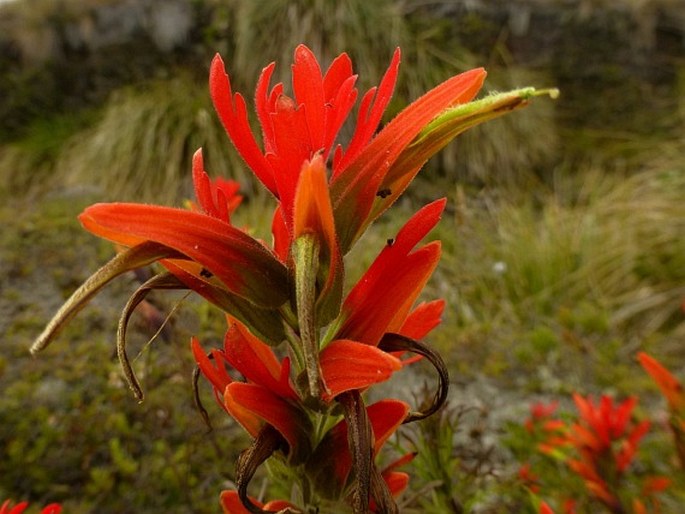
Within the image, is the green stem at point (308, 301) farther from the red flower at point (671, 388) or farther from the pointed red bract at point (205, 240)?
the red flower at point (671, 388)

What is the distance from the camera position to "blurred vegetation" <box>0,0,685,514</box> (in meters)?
1.36

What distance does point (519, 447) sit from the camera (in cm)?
151

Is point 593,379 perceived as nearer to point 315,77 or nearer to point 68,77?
point 315,77

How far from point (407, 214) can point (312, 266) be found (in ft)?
11.2

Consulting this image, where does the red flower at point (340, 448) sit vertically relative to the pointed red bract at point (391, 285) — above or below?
below

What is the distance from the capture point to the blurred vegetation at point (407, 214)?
136 cm

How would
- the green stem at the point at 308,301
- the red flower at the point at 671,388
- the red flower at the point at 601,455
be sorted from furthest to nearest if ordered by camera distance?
the red flower at the point at 601,455 → the red flower at the point at 671,388 → the green stem at the point at 308,301

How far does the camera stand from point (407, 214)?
3781 mm

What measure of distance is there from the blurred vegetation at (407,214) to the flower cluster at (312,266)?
0.59ft

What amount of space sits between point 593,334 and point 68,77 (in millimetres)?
4051

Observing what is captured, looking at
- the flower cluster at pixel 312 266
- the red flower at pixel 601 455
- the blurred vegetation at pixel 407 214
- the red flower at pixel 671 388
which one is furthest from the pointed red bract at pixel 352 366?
the red flower at pixel 601 455

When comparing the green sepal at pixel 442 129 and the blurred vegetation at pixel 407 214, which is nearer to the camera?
the green sepal at pixel 442 129

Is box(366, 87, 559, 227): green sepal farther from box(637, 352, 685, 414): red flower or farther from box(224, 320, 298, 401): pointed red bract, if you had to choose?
box(637, 352, 685, 414): red flower

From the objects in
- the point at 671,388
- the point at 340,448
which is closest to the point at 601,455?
the point at 671,388
